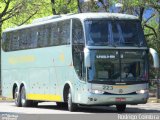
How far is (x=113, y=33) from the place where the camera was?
23.3m

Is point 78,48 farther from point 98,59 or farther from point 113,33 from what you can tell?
point 113,33

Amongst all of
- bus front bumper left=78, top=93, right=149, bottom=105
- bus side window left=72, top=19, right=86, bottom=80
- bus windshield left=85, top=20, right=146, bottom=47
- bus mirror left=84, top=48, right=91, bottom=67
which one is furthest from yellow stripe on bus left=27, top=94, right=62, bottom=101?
bus windshield left=85, top=20, right=146, bottom=47

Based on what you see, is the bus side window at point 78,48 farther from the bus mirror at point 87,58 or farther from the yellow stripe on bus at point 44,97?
the yellow stripe on bus at point 44,97

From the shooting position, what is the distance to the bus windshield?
75.6 ft

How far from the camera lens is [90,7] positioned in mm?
39719

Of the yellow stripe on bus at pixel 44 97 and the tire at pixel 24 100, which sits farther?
the tire at pixel 24 100

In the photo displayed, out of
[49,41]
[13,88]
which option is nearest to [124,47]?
[49,41]

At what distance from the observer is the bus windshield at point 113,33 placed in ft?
75.6

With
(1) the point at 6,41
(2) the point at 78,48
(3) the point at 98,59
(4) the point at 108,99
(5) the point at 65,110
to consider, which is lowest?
(5) the point at 65,110

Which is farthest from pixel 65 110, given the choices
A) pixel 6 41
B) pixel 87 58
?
pixel 6 41

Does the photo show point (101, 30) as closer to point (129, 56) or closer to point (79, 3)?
point (129, 56)

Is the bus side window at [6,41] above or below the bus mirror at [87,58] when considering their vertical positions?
above

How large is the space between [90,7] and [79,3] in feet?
5.27

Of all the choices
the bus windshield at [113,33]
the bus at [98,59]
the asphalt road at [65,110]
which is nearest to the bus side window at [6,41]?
the asphalt road at [65,110]
